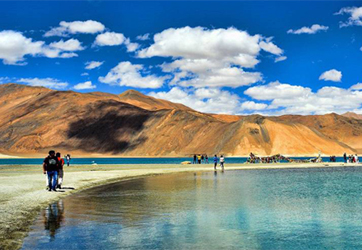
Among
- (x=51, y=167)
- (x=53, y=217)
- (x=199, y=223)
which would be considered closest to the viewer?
(x=199, y=223)

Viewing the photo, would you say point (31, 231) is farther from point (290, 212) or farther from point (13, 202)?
point (290, 212)

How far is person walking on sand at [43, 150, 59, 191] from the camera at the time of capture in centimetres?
2400

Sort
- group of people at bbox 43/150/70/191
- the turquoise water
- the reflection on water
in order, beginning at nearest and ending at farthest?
the turquoise water, the reflection on water, group of people at bbox 43/150/70/191

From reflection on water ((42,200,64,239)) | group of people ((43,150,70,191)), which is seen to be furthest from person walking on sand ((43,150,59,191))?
reflection on water ((42,200,64,239))

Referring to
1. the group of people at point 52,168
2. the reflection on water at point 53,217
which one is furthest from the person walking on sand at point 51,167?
the reflection on water at point 53,217

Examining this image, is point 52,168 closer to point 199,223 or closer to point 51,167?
point 51,167

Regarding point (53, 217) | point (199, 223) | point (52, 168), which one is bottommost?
point (199, 223)

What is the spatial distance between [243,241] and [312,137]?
18231 centimetres

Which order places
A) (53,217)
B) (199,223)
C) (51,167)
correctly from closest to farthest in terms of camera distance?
(199,223)
(53,217)
(51,167)

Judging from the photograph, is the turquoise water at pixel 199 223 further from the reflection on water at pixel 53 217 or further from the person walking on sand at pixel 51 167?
the person walking on sand at pixel 51 167

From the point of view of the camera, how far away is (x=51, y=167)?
78.9ft

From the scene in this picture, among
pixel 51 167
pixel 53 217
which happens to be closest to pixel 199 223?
pixel 53 217

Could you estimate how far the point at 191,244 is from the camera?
11.9 metres

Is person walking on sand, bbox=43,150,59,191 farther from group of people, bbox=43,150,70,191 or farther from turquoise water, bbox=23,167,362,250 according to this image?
A: turquoise water, bbox=23,167,362,250
